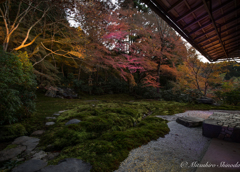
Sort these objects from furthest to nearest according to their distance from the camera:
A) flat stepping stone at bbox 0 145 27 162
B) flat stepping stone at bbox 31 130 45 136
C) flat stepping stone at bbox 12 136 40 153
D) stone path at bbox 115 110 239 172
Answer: flat stepping stone at bbox 31 130 45 136 → flat stepping stone at bbox 12 136 40 153 → flat stepping stone at bbox 0 145 27 162 → stone path at bbox 115 110 239 172

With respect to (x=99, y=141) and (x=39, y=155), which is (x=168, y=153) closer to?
(x=99, y=141)

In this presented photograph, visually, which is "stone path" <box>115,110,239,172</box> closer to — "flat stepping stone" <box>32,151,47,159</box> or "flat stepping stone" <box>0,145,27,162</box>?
"flat stepping stone" <box>32,151,47,159</box>

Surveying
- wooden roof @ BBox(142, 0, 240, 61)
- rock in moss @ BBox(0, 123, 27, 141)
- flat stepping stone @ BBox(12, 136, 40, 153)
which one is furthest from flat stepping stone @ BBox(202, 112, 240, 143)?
rock in moss @ BBox(0, 123, 27, 141)

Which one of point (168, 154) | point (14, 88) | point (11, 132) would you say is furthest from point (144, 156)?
point (14, 88)

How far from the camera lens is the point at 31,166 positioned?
5.30ft

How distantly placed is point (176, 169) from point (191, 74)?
28.5 ft

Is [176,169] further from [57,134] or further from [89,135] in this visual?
[57,134]

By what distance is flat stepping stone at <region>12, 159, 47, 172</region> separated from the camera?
154 cm

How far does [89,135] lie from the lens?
101 inches

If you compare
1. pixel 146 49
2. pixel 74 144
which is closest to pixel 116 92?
pixel 146 49

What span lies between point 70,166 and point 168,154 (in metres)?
1.54

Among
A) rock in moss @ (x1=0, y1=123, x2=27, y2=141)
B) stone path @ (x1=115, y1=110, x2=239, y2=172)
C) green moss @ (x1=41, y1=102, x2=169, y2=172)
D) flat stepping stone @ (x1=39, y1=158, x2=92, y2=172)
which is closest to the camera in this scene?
flat stepping stone @ (x1=39, y1=158, x2=92, y2=172)

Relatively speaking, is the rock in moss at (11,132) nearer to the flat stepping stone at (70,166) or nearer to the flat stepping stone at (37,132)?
the flat stepping stone at (37,132)

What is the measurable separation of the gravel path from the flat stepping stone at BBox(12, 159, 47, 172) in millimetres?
1102
